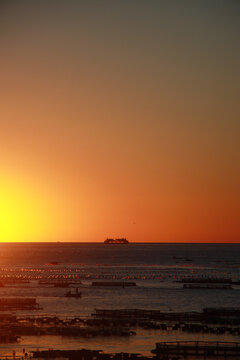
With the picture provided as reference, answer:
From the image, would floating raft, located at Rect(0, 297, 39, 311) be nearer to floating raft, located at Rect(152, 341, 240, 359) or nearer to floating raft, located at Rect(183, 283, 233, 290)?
floating raft, located at Rect(152, 341, 240, 359)

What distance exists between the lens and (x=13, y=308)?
3713 inches

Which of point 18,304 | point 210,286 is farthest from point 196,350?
point 210,286

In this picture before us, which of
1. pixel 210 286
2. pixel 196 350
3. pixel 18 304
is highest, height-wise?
pixel 210 286

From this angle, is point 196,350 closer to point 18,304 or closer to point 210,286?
point 18,304

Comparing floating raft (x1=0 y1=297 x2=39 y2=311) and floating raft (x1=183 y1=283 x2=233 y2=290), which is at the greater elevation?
floating raft (x1=183 y1=283 x2=233 y2=290)

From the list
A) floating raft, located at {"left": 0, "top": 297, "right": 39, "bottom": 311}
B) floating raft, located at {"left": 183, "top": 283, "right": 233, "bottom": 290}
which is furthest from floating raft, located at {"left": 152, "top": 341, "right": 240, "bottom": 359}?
floating raft, located at {"left": 183, "top": 283, "right": 233, "bottom": 290}

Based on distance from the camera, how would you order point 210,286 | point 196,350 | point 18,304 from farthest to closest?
point 210,286 < point 18,304 < point 196,350

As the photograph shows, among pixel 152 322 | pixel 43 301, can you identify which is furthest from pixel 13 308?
pixel 152 322

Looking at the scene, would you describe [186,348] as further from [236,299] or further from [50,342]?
[236,299]

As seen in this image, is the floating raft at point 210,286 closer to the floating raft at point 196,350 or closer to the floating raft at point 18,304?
the floating raft at point 18,304

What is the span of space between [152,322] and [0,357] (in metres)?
25.8

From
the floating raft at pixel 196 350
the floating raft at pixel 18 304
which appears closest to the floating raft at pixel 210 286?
the floating raft at pixel 18 304

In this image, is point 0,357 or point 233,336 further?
point 233,336

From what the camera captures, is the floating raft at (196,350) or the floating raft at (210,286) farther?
the floating raft at (210,286)
